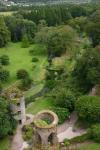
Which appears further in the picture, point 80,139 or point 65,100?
point 65,100

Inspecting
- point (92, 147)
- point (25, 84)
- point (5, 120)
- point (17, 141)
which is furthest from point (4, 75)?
point (92, 147)

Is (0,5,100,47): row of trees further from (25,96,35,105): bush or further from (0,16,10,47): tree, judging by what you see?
(25,96,35,105): bush

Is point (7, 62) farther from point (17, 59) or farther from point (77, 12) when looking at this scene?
point (77, 12)

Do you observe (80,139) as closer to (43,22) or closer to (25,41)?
(25,41)

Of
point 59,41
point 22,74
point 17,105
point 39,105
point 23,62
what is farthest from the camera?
point 59,41

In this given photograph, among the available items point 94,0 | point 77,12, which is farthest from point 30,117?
point 94,0

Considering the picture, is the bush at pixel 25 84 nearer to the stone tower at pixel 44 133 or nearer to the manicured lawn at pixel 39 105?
the manicured lawn at pixel 39 105

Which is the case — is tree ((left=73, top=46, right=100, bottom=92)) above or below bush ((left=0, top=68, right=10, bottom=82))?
above

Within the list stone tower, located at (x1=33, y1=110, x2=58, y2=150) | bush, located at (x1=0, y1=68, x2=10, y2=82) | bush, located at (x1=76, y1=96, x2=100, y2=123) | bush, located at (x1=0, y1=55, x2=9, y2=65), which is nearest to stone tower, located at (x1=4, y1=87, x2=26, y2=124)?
stone tower, located at (x1=33, y1=110, x2=58, y2=150)

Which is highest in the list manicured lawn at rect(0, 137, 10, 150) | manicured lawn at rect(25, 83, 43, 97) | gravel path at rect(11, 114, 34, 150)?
manicured lawn at rect(25, 83, 43, 97)
